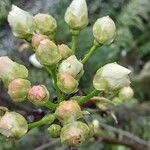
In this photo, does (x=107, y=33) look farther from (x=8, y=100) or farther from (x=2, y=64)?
(x=8, y=100)

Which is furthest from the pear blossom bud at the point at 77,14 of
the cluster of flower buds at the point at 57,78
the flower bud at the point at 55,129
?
the flower bud at the point at 55,129

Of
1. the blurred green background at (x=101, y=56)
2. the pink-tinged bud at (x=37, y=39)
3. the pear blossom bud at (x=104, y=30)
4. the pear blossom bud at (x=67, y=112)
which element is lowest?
the blurred green background at (x=101, y=56)

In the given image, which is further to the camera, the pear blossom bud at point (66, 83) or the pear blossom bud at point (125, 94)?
the pear blossom bud at point (125, 94)

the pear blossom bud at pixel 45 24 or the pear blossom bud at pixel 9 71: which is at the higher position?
the pear blossom bud at pixel 45 24

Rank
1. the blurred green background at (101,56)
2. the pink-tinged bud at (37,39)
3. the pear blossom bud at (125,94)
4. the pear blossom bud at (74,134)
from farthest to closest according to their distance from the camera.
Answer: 1. the pear blossom bud at (125,94)
2. the blurred green background at (101,56)
3. the pink-tinged bud at (37,39)
4. the pear blossom bud at (74,134)

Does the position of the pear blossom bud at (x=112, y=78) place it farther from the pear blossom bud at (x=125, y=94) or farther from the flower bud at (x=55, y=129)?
the pear blossom bud at (x=125, y=94)

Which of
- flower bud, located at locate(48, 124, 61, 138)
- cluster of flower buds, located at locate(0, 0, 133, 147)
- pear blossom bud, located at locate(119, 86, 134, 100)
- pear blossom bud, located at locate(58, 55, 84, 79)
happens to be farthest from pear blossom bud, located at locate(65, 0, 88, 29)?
pear blossom bud, located at locate(119, 86, 134, 100)

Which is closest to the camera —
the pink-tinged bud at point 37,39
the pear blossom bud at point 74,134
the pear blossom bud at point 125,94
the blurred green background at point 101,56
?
the pear blossom bud at point 74,134

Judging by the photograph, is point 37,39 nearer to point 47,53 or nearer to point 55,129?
point 47,53
